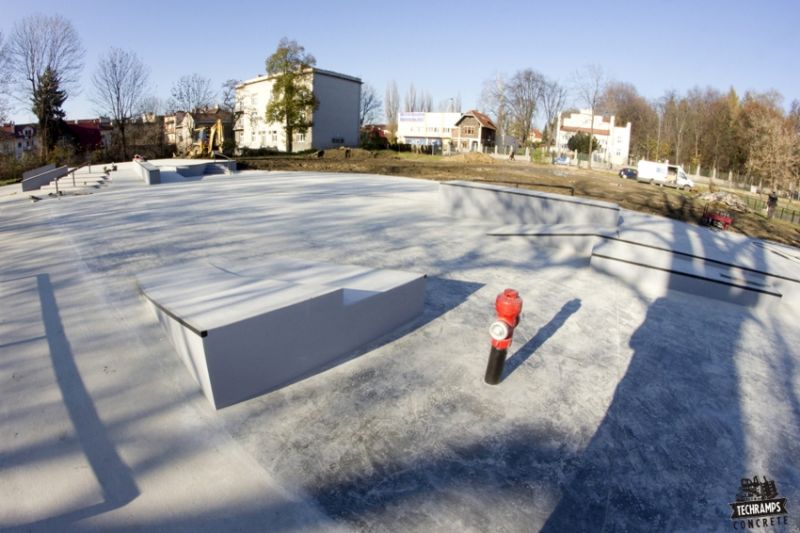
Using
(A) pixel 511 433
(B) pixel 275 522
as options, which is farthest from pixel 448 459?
(B) pixel 275 522

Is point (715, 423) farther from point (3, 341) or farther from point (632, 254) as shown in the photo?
point (3, 341)

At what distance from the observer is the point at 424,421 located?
318cm

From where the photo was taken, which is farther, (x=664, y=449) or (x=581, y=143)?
(x=581, y=143)

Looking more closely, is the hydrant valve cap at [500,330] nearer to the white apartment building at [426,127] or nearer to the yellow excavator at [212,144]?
the yellow excavator at [212,144]

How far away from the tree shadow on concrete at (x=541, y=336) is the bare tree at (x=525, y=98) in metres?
70.9

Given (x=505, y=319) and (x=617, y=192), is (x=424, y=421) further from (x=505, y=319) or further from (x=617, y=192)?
(x=617, y=192)

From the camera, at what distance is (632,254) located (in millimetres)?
6758

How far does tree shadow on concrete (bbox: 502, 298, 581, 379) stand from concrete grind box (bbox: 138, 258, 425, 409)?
3.83 ft

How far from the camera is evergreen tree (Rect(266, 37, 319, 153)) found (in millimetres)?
43031

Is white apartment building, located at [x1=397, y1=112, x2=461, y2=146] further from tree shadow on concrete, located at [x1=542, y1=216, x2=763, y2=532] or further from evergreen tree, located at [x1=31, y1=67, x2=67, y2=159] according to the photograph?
tree shadow on concrete, located at [x1=542, y1=216, x2=763, y2=532]

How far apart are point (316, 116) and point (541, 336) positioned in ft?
159

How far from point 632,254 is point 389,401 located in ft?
16.7

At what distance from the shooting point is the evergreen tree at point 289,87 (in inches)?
1694

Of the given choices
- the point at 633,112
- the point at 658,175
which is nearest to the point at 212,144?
the point at 658,175
